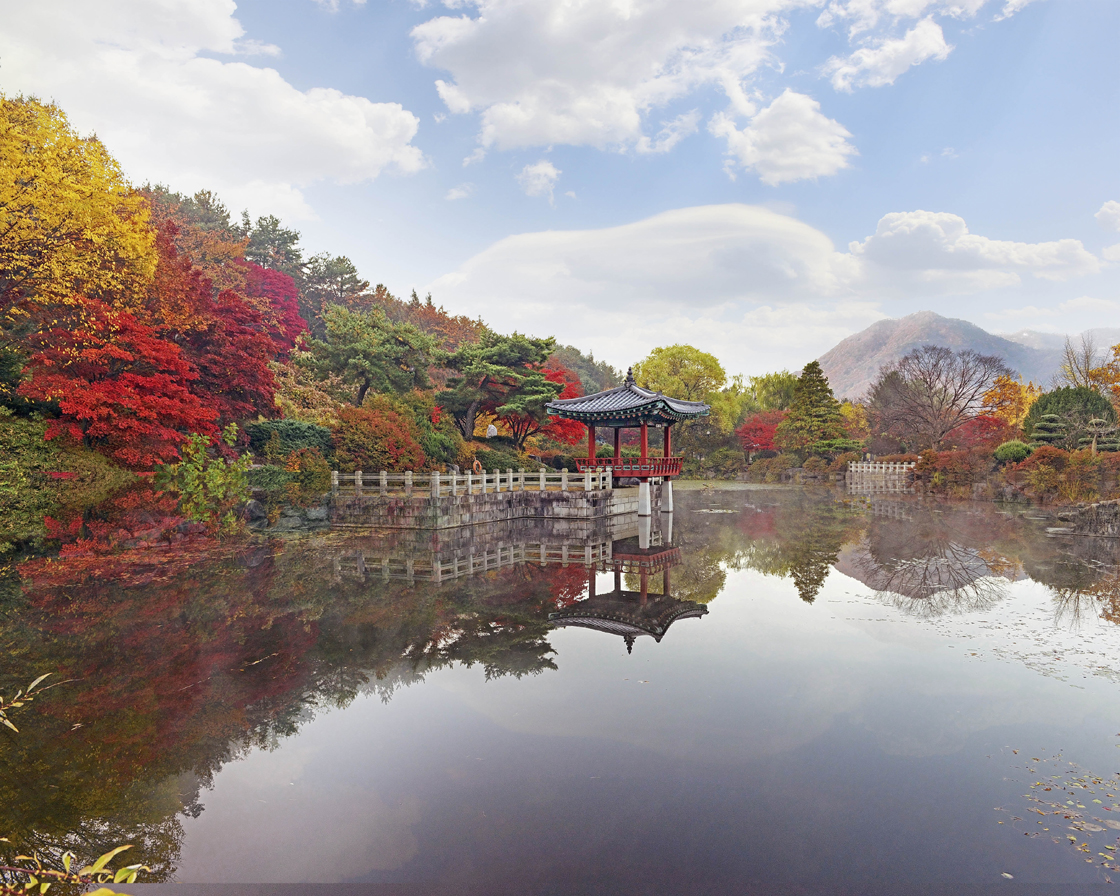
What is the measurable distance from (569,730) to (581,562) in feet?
28.4

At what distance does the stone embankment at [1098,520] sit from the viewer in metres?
17.0

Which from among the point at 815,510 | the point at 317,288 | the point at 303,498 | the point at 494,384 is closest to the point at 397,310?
the point at 317,288

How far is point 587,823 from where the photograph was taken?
4.14 metres

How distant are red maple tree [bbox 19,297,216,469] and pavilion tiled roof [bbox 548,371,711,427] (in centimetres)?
1216

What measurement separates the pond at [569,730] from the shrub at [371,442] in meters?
9.18

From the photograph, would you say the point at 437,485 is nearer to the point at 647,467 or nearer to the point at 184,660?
the point at 647,467

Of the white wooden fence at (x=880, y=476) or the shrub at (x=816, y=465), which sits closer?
the white wooden fence at (x=880, y=476)

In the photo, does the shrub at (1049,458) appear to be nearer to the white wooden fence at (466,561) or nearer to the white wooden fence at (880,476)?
the white wooden fence at (880,476)

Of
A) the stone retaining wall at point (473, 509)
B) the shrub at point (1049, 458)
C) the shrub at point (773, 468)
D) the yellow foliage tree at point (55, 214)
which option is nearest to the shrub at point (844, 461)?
the shrub at point (773, 468)

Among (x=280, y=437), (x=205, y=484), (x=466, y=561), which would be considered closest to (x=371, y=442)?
(x=280, y=437)

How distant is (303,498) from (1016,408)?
45.4m

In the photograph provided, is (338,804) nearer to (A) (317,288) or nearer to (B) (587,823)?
(B) (587,823)

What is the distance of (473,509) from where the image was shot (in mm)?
19594

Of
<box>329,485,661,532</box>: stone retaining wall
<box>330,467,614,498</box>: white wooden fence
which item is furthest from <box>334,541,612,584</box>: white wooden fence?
<box>330,467,614,498</box>: white wooden fence
